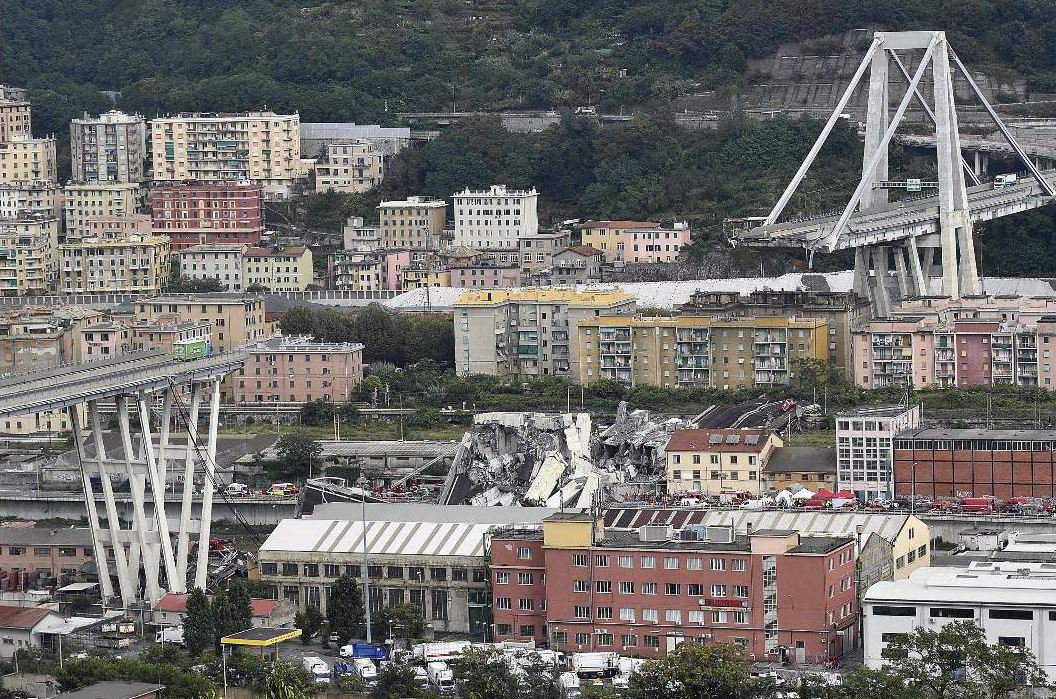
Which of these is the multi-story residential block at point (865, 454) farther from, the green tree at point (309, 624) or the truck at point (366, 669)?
the truck at point (366, 669)

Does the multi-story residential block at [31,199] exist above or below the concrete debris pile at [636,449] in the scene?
above

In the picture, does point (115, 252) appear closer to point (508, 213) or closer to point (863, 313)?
point (508, 213)

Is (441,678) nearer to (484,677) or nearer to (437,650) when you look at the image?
(484,677)

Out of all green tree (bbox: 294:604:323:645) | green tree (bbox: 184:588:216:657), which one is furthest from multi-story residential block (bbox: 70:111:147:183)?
green tree (bbox: 184:588:216:657)

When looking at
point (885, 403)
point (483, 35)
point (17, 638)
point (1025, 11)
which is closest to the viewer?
point (17, 638)

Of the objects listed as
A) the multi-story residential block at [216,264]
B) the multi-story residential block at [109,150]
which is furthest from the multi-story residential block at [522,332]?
the multi-story residential block at [109,150]

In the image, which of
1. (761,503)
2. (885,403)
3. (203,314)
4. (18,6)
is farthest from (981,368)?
(18,6)

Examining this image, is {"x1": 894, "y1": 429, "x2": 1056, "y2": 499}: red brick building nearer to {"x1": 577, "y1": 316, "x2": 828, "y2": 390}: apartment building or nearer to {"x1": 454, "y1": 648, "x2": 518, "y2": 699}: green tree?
{"x1": 577, "y1": 316, "x2": 828, "y2": 390}: apartment building
